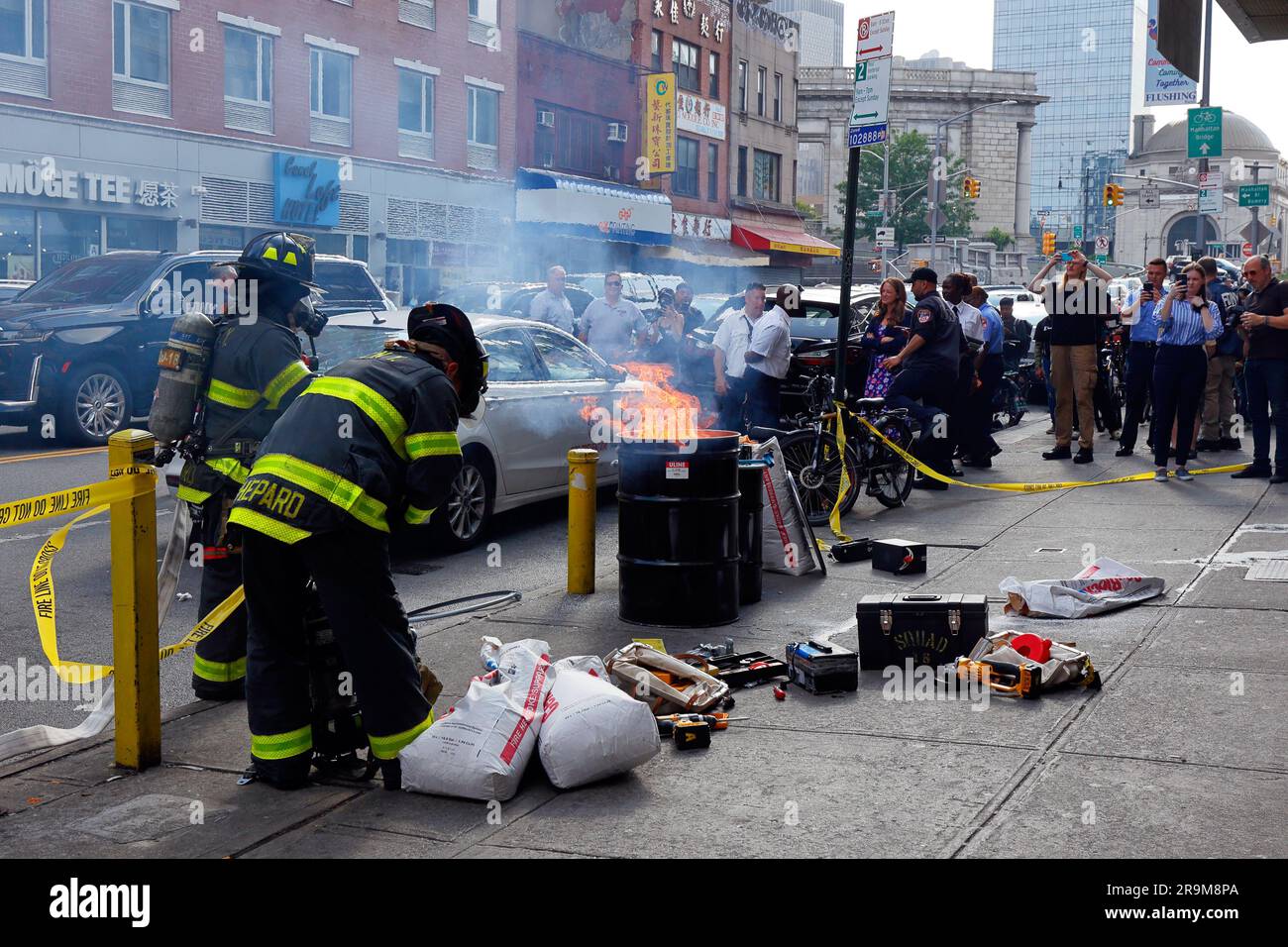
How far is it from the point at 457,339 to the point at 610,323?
436 inches

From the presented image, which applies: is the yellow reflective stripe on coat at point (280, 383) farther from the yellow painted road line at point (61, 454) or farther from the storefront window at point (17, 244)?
the storefront window at point (17, 244)

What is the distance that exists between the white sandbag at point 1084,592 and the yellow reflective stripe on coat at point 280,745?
4.19 m

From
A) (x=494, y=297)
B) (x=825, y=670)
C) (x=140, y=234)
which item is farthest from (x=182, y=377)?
(x=140, y=234)

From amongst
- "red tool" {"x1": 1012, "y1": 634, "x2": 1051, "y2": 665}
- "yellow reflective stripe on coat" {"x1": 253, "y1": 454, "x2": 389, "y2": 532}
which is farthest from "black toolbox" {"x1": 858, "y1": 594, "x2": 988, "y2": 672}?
"yellow reflective stripe on coat" {"x1": 253, "y1": 454, "x2": 389, "y2": 532}

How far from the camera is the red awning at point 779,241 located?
53.2 m

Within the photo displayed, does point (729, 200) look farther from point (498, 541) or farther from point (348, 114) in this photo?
point (498, 541)

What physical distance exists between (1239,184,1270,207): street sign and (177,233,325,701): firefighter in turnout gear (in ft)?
104

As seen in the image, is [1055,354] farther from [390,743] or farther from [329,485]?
[329,485]

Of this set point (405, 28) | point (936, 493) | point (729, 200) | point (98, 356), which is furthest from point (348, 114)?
point (729, 200)

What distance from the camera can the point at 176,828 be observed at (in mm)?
4605

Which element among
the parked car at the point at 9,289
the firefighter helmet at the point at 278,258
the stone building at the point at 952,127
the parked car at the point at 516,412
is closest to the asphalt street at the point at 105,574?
the parked car at the point at 516,412

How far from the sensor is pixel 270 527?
4.70 metres

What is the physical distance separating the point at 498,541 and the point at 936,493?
4323 millimetres
